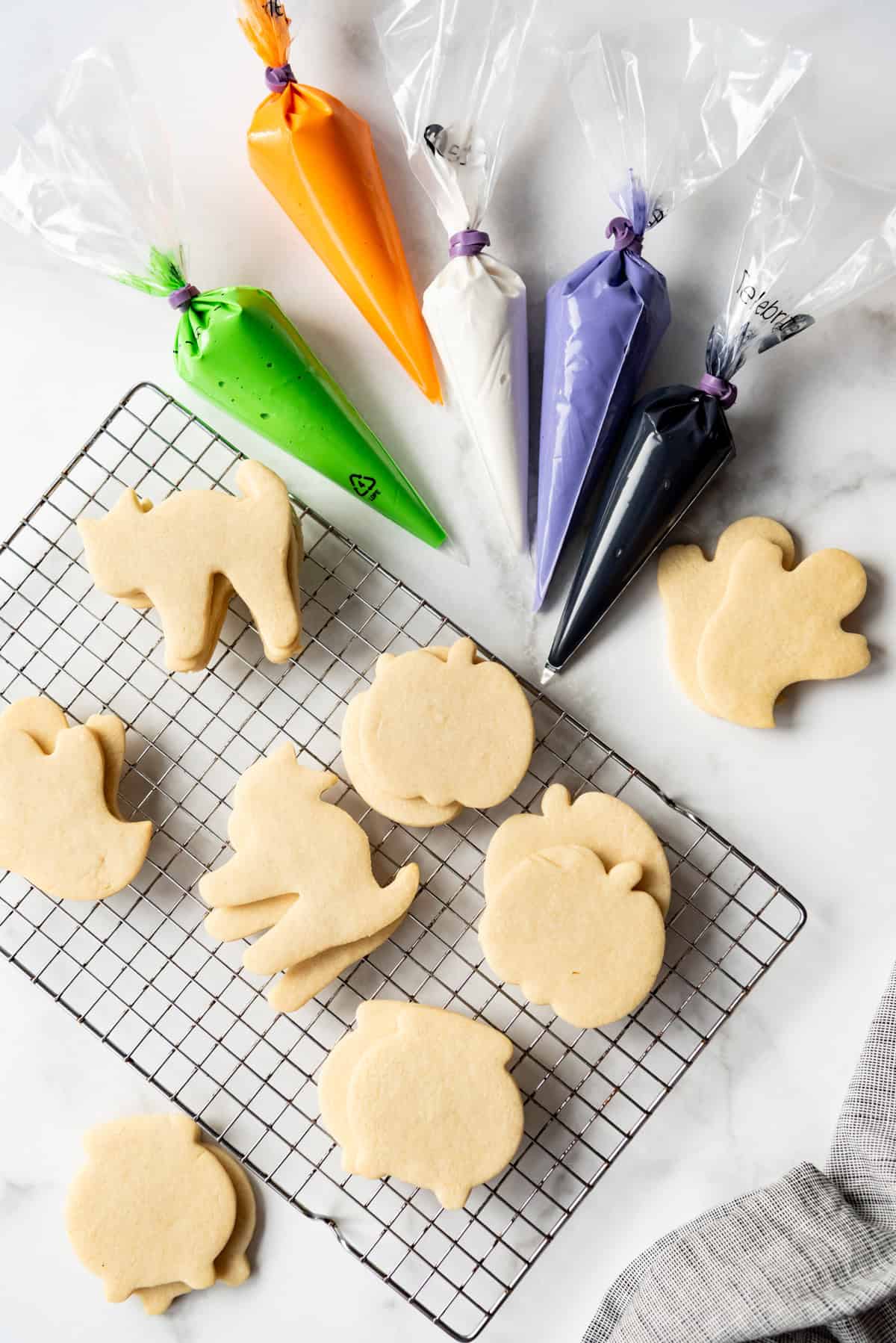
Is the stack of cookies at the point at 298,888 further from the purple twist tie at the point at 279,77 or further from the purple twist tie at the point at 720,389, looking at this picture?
the purple twist tie at the point at 279,77

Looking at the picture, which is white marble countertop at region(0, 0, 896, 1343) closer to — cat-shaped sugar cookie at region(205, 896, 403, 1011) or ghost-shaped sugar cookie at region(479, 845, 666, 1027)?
ghost-shaped sugar cookie at region(479, 845, 666, 1027)

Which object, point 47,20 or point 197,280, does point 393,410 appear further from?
point 47,20

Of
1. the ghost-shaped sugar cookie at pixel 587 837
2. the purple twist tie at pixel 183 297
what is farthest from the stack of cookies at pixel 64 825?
the purple twist tie at pixel 183 297

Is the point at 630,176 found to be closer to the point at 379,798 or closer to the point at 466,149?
the point at 466,149

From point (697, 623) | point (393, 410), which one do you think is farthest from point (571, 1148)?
point (393, 410)

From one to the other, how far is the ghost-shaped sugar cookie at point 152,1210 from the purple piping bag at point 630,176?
3.56ft

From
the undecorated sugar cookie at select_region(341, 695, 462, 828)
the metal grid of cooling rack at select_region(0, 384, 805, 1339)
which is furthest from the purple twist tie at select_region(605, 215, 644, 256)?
the undecorated sugar cookie at select_region(341, 695, 462, 828)

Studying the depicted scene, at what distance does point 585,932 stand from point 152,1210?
74 cm

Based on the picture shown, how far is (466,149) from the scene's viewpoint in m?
1.51

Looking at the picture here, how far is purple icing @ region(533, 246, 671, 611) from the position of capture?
1.47m

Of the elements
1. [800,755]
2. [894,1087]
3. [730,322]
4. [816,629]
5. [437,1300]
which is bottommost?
[437,1300]

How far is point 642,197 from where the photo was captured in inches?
58.7

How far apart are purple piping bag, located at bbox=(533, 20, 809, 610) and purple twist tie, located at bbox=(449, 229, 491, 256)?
122mm

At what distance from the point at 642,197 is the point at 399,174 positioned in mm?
384
